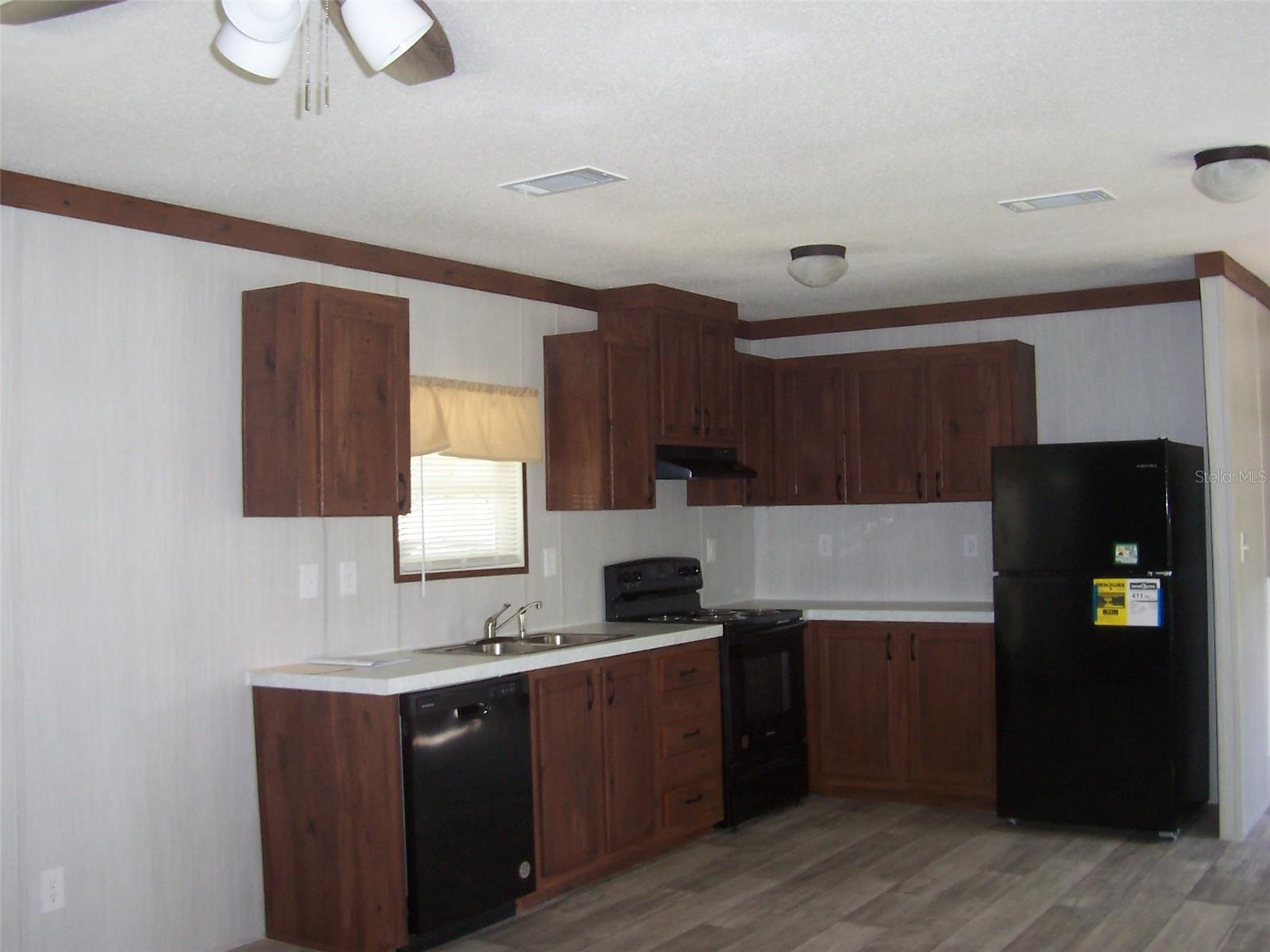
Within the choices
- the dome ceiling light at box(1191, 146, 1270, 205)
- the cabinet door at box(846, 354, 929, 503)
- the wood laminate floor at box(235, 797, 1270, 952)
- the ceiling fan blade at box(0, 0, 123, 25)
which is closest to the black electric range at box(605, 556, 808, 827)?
the wood laminate floor at box(235, 797, 1270, 952)

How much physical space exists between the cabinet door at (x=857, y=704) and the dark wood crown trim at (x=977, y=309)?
5.29 feet

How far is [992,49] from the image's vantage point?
9.06ft

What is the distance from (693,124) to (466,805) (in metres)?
2.26

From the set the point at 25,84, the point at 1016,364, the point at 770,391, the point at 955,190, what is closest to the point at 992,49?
the point at 955,190

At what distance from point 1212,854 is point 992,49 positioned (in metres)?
3.54

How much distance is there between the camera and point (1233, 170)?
143 inches

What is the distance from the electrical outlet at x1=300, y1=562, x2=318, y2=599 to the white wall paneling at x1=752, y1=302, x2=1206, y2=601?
3.12 meters

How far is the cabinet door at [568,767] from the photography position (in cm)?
442

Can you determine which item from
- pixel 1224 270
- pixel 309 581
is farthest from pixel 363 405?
pixel 1224 270

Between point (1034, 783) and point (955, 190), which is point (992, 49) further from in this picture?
point (1034, 783)

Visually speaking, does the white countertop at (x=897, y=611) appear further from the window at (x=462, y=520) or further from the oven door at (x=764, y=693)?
the window at (x=462, y=520)

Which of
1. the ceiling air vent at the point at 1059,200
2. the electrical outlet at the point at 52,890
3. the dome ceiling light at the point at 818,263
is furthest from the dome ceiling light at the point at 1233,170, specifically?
the electrical outlet at the point at 52,890

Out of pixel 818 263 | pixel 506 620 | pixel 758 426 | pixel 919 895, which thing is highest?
pixel 818 263

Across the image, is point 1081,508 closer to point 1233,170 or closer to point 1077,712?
point 1077,712
